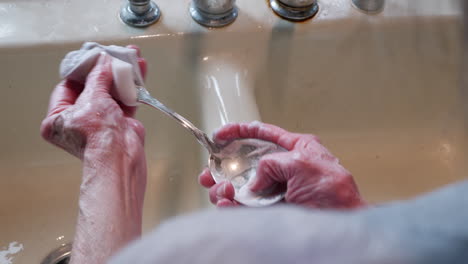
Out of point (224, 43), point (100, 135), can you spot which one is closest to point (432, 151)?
point (224, 43)

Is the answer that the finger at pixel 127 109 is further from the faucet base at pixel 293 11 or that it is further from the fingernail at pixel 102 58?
the faucet base at pixel 293 11

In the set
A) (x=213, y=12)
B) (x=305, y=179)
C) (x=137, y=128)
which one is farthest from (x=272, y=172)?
(x=213, y=12)

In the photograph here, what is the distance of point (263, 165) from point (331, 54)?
28 centimetres

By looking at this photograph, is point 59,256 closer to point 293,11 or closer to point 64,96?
point 64,96

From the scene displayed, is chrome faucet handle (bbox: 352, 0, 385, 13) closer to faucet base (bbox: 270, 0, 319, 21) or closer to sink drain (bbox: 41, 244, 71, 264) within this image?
faucet base (bbox: 270, 0, 319, 21)

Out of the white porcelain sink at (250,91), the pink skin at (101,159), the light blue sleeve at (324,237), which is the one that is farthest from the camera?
the white porcelain sink at (250,91)

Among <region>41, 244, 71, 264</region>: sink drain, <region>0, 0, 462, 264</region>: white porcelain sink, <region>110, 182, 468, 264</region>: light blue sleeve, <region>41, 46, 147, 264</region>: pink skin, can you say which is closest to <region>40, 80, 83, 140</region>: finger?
<region>41, 46, 147, 264</region>: pink skin

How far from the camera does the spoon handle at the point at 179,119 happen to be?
0.52 metres

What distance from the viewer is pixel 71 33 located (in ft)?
2.02

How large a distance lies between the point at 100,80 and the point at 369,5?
40cm

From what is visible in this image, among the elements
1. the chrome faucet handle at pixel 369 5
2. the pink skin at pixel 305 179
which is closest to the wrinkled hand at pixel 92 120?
the pink skin at pixel 305 179

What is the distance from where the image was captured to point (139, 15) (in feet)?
2.08

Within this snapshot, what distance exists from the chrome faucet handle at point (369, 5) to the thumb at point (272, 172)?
31cm

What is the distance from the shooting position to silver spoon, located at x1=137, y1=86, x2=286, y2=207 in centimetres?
52
